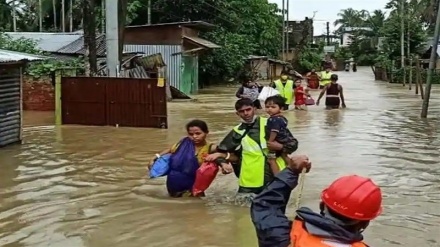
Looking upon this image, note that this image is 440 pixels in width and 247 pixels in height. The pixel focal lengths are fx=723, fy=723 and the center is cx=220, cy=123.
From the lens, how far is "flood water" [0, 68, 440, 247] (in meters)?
7.16

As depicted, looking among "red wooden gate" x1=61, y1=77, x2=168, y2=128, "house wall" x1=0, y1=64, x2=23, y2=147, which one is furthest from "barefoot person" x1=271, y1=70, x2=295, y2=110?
"house wall" x1=0, y1=64, x2=23, y2=147

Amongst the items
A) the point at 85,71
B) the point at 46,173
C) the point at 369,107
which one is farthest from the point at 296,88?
the point at 46,173

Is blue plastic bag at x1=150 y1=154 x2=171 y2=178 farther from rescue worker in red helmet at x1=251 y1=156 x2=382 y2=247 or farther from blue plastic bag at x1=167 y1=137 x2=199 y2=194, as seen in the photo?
rescue worker in red helmet at x1=251 y1=156 x2=382 y2=247

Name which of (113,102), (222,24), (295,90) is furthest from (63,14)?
(113,102)

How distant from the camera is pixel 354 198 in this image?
2.76 m

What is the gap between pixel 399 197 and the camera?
29.8 ft

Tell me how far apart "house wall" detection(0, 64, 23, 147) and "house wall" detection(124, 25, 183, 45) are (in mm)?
19129

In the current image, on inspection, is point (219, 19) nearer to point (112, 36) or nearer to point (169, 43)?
point (169, 43)

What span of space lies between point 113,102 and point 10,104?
4.01 metres

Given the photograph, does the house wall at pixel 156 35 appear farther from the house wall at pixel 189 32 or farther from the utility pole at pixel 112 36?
the utility pole at pixel 112 36

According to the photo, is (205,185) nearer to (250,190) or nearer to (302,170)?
(250,190)

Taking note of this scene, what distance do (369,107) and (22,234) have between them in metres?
18.8

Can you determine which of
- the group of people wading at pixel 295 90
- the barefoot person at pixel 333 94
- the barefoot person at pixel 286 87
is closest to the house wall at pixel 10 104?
the group of people wading at pixel 295 90

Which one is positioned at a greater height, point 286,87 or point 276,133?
point 286,87
